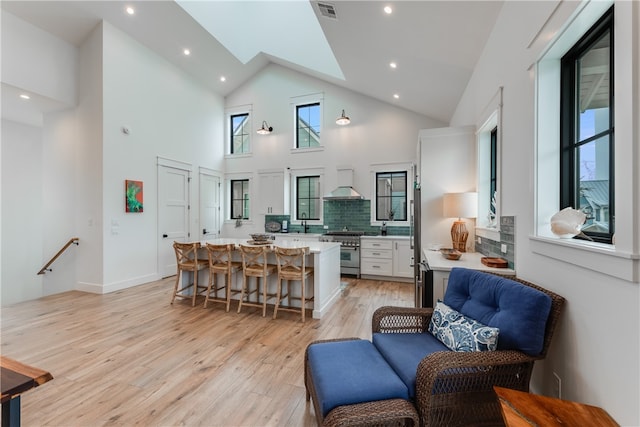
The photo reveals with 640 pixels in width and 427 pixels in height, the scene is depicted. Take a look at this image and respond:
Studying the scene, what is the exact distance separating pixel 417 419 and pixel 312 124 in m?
6.39

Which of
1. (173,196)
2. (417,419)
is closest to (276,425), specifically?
(417,419)

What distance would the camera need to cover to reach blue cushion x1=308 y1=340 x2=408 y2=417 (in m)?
1.30

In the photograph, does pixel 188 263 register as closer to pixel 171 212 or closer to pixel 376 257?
pixel 171 212

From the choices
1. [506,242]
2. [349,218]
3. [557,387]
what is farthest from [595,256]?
[349,218]

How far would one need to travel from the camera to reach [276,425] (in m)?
1.67

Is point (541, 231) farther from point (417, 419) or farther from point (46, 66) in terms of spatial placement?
point (46, 66)

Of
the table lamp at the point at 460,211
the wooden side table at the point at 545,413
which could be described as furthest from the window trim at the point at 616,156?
the table lamp at the point at 460,211

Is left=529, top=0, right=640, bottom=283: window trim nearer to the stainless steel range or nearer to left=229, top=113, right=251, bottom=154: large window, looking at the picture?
the stainless steel range

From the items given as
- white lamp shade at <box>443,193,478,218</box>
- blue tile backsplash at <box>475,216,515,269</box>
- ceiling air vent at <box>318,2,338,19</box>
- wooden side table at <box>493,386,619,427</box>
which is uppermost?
ceiling air vent at <box>318,2,338,19</box>

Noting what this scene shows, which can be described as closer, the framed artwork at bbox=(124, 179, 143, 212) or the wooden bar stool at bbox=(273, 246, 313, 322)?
the wooden bar stool at bbox=(273, 246, 313, 322)

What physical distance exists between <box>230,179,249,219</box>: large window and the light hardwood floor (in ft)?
11.6

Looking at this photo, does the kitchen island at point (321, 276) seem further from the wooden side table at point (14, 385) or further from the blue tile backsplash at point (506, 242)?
the wooden side table at point (14, 385)

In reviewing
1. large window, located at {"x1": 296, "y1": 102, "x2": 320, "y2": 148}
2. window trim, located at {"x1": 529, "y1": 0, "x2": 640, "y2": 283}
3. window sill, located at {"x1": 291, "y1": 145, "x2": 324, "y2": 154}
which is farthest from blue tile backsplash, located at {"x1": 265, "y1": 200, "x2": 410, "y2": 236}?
window trim, located at {"x1": 529, "y1": 0, "x2": 640, "y2": 283}

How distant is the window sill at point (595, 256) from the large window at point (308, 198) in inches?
205
